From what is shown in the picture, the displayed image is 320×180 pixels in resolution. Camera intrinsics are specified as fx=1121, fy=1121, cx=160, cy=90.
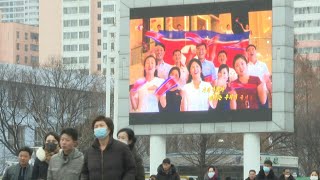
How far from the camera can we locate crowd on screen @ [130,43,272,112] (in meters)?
42.5

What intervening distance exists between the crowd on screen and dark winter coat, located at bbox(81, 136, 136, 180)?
3034 cm

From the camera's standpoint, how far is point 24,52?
178m

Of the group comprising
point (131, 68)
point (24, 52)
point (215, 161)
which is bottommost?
point (215, 161)

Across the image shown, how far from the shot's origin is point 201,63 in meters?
43.4

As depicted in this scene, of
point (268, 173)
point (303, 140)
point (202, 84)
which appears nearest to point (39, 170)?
point (268, 173)

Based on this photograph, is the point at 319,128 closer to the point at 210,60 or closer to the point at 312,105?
the point at 312,105

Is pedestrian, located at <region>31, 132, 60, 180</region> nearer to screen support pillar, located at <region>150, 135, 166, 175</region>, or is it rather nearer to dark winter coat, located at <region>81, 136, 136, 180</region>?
dark winter coat, located at <region>81, 136, 136, 180</region>

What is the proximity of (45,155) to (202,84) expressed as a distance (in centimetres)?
2851

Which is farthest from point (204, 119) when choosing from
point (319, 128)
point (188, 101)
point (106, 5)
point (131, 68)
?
point (106, 5)

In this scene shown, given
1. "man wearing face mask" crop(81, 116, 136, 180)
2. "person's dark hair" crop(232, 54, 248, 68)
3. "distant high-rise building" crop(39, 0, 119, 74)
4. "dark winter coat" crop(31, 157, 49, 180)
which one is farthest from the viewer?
"distant high-rise building" crop(39, 0, 119, 74)

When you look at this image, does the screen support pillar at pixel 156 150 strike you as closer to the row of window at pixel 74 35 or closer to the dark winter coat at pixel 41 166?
the dark winter coat at pixel 41 166

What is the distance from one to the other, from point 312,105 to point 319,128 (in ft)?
24.7

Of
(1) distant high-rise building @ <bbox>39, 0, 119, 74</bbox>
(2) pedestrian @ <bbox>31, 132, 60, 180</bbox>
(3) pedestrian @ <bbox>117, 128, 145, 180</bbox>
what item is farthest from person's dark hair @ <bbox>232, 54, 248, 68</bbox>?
(1) distant high-rise building @ <bbox>39, 0, 119, 74</bbox>

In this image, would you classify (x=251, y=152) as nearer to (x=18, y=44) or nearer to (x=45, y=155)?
(x=45, y=155)
